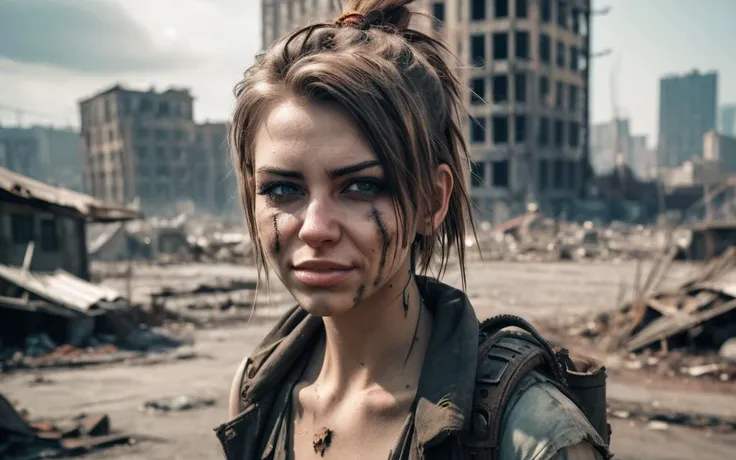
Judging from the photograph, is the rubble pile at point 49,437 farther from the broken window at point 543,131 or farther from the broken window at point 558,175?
the broken window at point 558,175

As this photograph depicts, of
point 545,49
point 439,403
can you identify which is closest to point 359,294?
point 439,403

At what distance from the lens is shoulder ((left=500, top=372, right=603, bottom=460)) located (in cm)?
120

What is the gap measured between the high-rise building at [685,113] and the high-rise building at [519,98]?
5022cm

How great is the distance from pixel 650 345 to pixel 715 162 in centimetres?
4759

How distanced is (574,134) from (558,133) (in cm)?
208

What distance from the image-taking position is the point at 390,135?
1.43 meters

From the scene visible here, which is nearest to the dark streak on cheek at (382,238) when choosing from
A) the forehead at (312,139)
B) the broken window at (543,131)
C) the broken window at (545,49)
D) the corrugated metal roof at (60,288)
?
the forehead at (312,139)

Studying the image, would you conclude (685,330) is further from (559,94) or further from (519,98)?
(559,94)

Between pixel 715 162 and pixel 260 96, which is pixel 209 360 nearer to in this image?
pixel 260 96

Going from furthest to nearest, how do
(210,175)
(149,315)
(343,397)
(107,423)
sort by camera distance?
1. (210,175)
2. (149,315)
3. (107,423)
4. (343,397)

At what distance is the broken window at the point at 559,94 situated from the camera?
42638 mm

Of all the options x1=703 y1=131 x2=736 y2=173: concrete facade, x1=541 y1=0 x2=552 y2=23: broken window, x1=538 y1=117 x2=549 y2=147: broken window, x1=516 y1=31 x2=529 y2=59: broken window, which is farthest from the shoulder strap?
x1=703 y1=131 x2=736 y2=173: concrete facade

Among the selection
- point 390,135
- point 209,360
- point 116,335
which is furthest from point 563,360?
point 116,335

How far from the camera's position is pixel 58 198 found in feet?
45.6
